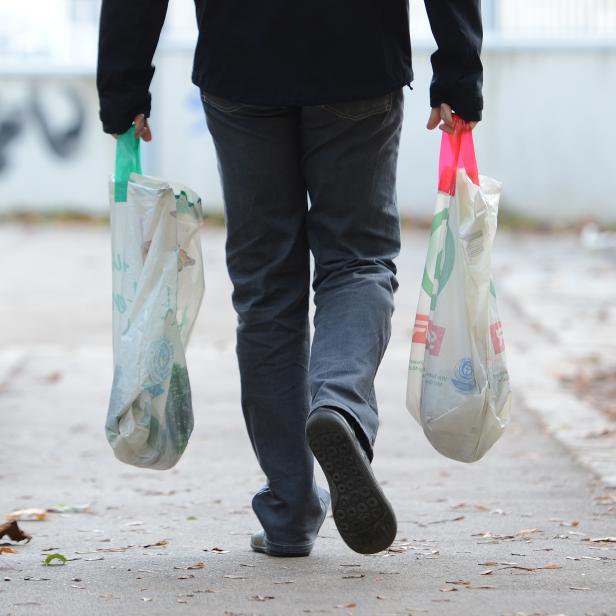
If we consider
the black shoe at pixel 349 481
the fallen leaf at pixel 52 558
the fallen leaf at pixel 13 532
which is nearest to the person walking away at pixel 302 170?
the black shoe at pixel 349 481

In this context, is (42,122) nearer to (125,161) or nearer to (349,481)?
(125,161)

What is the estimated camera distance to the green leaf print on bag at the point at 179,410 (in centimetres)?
304

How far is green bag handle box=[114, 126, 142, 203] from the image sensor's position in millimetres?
3136

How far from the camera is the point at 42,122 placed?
14156 mm

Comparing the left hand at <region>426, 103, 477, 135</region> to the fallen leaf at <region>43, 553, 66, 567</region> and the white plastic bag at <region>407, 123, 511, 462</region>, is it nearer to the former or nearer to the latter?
the white plastic bag at <region>407, 123, 511, 462</region>

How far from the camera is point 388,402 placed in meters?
5.54

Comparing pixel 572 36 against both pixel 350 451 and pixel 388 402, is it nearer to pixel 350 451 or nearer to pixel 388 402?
pixel 388 402

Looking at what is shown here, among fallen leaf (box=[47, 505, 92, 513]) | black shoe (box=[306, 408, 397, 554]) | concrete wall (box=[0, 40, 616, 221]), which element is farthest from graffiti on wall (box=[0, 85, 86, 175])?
black shoe (box=[306, 408, 397, 554])

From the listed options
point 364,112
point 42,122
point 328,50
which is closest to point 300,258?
point 364,112

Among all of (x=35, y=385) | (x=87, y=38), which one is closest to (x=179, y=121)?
(x=87, y=38)

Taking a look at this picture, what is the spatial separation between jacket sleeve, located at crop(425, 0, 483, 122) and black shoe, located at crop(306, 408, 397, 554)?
79cm

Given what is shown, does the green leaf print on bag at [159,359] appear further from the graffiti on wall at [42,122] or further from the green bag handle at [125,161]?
the graffiti on wall at [42,122]

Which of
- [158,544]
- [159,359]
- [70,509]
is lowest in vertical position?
[70,509]

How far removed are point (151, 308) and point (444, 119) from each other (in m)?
0.81
